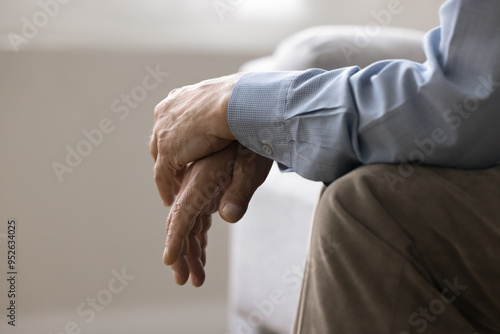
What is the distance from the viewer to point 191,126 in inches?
31.9

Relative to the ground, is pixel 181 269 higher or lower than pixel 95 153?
higher

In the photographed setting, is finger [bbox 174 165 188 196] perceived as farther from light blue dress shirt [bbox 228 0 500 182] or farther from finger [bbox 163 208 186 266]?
light blue dress shirt [bbox 228 0 500 182]

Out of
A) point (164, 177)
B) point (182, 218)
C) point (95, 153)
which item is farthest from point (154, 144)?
point (95, 153)

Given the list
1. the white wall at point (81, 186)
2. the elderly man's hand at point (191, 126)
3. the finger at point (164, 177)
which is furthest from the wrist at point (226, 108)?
the white wall at point (81, 186)

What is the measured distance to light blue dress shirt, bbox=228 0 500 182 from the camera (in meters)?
0.62

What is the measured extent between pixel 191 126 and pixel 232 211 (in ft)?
0.43

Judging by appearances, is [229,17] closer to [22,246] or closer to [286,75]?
[22,246]

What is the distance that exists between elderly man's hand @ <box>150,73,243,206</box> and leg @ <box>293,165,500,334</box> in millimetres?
237

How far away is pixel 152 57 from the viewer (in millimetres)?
1915

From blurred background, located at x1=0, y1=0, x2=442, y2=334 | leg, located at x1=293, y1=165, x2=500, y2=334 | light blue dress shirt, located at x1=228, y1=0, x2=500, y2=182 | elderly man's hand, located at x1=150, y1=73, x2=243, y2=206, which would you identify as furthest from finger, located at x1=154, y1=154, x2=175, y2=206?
blurred background, located at x1=0, y1=0, x2=442, y2=334

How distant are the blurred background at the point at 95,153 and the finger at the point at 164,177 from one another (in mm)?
993

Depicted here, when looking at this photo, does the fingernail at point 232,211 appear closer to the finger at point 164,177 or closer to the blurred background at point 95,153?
the finger at point 164,177

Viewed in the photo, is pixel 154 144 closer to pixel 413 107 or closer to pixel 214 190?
pixel 214 190

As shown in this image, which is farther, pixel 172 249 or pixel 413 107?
pixel 172 249
